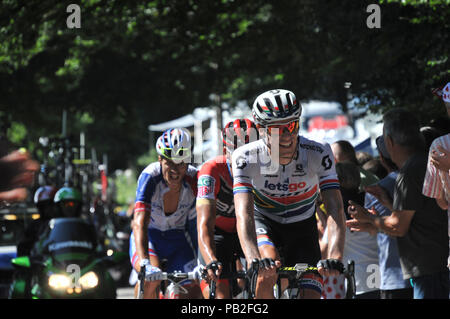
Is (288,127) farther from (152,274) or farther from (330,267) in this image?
(152,274)

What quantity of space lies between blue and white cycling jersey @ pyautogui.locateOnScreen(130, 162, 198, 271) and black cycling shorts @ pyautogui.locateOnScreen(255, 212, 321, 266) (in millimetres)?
1557

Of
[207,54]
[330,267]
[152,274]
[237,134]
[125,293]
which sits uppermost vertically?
[207,54]

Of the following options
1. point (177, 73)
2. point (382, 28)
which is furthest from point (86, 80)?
point (382, 28)

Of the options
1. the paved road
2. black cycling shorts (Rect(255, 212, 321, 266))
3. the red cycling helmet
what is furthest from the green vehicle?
the paved road

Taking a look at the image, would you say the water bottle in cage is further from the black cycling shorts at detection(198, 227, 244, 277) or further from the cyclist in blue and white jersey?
the black cycling shorts at detection(198, 227, 244, 277)

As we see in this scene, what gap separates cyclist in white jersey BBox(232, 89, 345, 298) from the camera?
4.81 metres

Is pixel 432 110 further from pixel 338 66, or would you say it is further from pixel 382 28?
pixel 338 66

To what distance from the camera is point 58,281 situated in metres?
7.79

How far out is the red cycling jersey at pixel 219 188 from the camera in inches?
226

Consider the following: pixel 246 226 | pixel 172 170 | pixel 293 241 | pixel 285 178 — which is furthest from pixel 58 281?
pixel 246 226

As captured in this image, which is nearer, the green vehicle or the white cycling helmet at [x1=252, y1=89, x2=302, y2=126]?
the white cycling helmet at [x1=252, y1=89, x2=302, y2=126]

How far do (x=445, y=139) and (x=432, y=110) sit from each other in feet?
15.7

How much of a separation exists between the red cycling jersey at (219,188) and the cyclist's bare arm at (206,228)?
65 millimetres

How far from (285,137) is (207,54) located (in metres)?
11.1
